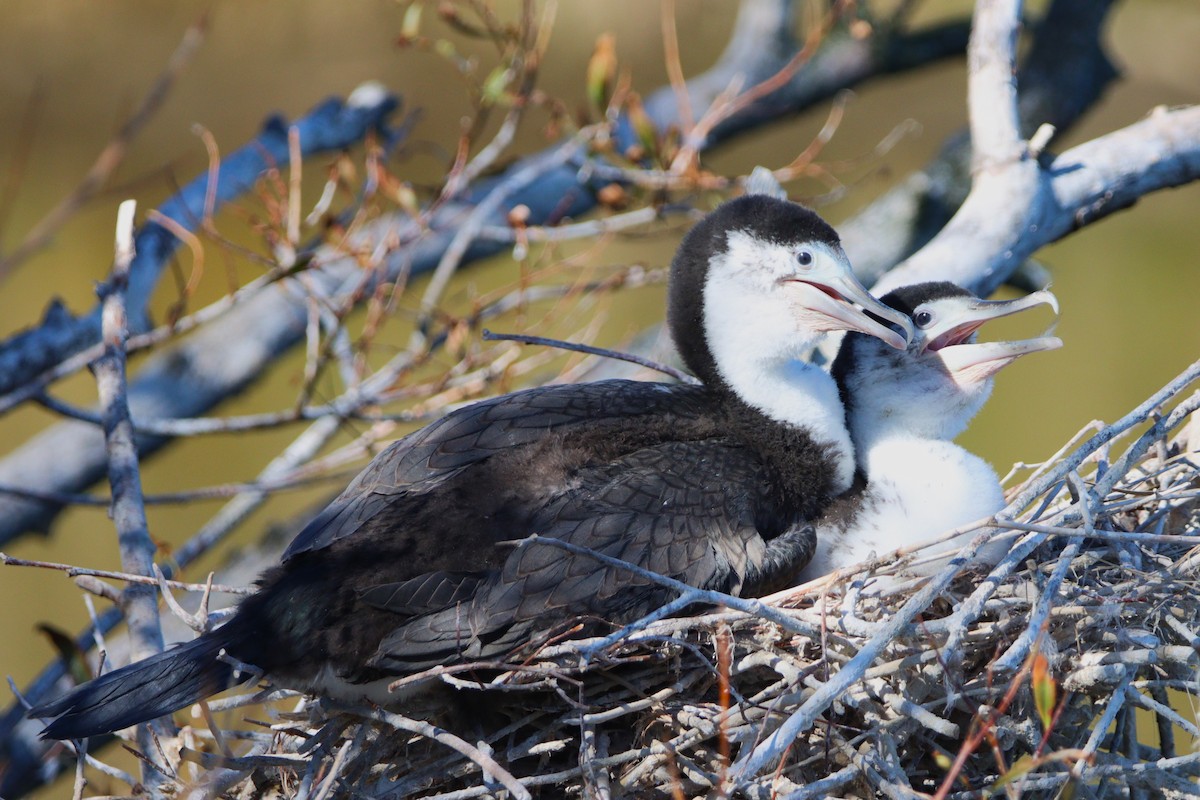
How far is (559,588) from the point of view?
222 cm

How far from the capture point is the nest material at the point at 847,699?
2127 millimetres

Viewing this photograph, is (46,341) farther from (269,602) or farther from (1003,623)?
(1003,623)

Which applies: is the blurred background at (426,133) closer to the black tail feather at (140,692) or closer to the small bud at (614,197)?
the small bud at (614,197)

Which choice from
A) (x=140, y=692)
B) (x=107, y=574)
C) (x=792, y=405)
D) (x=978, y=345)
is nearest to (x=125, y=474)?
(x=107, y=574)

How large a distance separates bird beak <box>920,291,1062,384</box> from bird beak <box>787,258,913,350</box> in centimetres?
15

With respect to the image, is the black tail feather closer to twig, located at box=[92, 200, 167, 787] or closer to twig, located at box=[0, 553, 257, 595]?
Result: twig, located at box=[0, 553, 257, 595]

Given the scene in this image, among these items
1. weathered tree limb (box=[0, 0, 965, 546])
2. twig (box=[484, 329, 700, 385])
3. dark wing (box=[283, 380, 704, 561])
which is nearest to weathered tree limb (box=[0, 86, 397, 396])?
weathered tree limb (box=[0, 0, 965, 546])

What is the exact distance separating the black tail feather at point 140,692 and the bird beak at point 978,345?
158 cm

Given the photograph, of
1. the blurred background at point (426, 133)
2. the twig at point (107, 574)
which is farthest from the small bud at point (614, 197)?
the blurred background at point (426, 133)

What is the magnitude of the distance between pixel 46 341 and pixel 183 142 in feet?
19.3

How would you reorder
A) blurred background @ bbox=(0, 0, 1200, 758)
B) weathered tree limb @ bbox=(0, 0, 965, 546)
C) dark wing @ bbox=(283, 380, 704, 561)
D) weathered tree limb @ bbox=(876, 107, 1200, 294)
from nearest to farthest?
dark wing @ bbox=(283, 380, 704, 561)
weathered tree limb @ bbox=(876, 107, 1200, 294)
weathered tree limb @ bbox=(0, 0, 965, 546)
blurred background @ bbox=(0, 0, 1200, 758)

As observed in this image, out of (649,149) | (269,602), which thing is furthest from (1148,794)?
(649,149)

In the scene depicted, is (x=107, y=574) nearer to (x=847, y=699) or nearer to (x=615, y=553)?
(x=615, y=553)

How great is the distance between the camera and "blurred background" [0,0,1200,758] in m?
8.16
